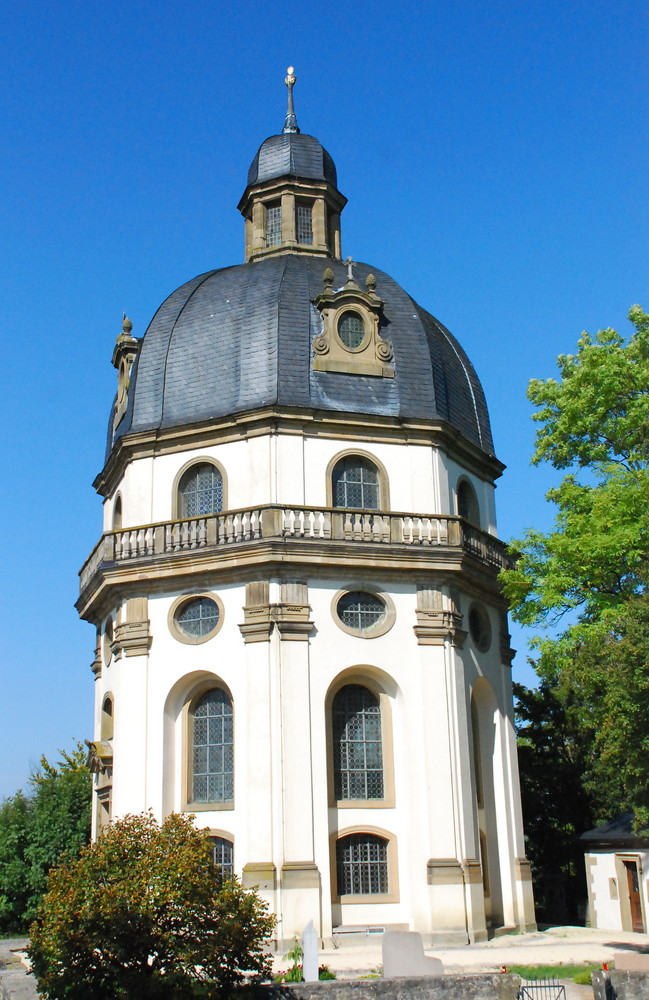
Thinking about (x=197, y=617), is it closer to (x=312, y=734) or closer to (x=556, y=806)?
(x=312, y=734)

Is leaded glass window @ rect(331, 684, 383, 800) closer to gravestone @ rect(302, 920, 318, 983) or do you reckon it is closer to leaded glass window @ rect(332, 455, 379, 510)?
leaded glass window @ rect(332, 455, 379, 510)

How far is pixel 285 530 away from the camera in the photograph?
25734 mm

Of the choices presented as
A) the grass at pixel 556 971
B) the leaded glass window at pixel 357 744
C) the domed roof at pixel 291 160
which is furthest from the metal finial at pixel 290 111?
the grass at pixel 556 971

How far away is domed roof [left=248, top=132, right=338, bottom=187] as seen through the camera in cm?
3584

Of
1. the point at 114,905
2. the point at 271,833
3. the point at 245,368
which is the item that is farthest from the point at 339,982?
the point at 245,368

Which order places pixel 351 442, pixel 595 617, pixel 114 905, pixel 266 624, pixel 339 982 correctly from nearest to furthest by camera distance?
pixel 114 905, pixel 339 982, pixel 595 617, pixel 266 624, pixel 351 442

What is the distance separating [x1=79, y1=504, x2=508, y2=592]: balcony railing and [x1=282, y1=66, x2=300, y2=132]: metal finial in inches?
673

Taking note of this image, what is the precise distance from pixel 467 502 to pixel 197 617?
811 cm

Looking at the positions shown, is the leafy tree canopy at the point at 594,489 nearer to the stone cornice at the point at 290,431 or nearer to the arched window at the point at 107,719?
the stone cornice at the point at 290,431

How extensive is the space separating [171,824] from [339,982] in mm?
3322

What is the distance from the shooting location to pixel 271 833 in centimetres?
2375

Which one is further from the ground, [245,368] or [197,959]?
[245,368]

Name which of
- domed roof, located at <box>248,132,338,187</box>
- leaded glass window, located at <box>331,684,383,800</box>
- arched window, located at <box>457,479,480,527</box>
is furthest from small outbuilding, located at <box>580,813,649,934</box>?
domed roof, located at <box>248,132,338,187</box>

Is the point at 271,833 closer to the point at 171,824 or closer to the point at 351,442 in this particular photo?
the point at 171,824
